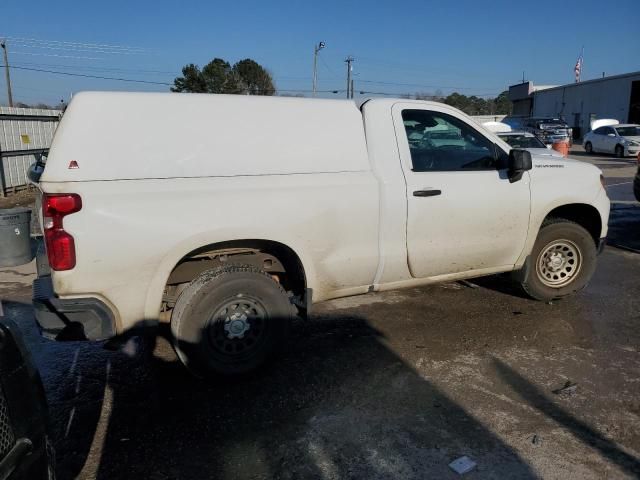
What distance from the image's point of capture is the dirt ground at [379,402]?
9.95 ft

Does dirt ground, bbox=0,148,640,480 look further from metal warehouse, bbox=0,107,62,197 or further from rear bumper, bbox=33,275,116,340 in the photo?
metal warehouse, bbox=0,107,62,197

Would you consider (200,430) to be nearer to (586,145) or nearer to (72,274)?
(72,274)

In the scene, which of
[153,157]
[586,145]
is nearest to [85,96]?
[153,157]

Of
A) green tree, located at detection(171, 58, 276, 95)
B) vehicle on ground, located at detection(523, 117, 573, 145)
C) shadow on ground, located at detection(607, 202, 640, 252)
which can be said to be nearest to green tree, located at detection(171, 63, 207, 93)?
green tree, located at detection(171, 58, 276, 95)

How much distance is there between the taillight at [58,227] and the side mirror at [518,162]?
11.2ft

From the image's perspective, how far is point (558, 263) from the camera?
211 inches

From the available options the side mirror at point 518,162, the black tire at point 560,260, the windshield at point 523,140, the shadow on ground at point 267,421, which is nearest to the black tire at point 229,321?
the shadow on ground at point 267,421

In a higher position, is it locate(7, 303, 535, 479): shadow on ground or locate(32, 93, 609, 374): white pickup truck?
locate(32, 93, 609, 374): white pickup truck

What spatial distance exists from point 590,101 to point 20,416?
53.9 metres

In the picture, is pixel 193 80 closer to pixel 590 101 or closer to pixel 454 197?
pixel 590 101

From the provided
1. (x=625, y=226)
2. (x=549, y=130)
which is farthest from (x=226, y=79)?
(x=625, y=226)

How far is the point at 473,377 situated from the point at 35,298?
3132 mm

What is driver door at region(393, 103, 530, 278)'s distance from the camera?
432cm

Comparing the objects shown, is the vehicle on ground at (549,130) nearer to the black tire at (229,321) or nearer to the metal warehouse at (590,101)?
the metal warehouse at (590,101)
